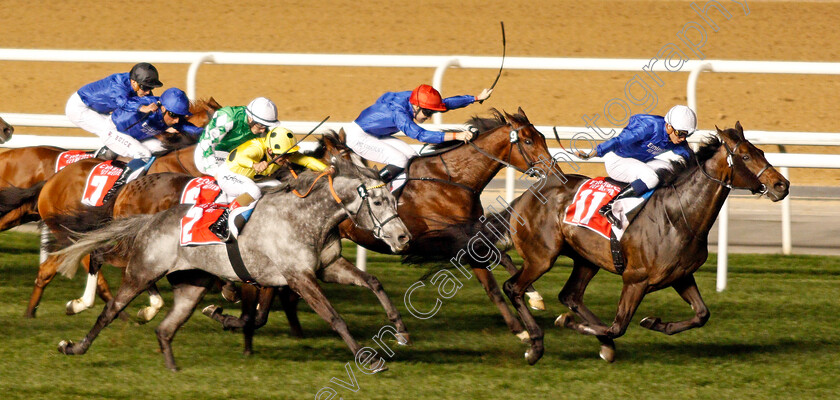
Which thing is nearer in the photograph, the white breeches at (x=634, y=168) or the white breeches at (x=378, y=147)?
the white breeches at (x=634, y=168)

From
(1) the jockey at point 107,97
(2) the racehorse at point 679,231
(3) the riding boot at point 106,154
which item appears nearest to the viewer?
(2) the racehorse at point 679,231

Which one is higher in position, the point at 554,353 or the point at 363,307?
the point at 554,353

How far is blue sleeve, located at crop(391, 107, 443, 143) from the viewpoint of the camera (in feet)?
21.5

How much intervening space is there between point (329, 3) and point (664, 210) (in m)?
16.8

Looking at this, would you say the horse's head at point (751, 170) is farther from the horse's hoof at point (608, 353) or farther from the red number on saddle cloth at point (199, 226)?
the red number on saddle cloth at point (199, 226)

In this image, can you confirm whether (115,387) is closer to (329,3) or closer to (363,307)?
(363,307)

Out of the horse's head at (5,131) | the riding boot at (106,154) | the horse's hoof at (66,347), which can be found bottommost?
the horse's hoof at (66,347)

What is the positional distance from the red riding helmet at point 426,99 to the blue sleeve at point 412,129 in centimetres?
11

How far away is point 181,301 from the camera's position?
209 inches

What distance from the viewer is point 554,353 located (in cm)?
575

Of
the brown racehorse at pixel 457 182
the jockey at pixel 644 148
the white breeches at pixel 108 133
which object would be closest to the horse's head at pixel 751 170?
the jockey at pixel 644 148

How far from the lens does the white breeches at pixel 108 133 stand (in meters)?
7.09

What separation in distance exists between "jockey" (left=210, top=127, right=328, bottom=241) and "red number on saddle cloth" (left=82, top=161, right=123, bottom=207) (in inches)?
46.6

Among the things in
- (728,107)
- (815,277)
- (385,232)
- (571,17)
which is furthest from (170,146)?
(571,17)
